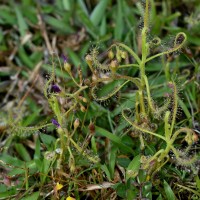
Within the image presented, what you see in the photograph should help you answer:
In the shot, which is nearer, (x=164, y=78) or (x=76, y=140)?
(x=76, y=140)

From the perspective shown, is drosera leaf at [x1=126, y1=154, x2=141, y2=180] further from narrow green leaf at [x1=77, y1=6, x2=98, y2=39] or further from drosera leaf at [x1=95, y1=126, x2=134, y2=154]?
narrow green leaf at [x1=77, y1=6, x2=98, y2=39]

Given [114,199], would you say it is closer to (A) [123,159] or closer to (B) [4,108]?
(A) [123,159]

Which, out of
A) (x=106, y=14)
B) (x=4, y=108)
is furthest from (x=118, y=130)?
(x=106, y=14)

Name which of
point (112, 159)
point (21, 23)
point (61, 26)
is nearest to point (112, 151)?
point (112, 159)

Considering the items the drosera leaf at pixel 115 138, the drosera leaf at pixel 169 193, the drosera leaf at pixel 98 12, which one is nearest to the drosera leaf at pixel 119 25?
the drosera leaf at pixel 98 12

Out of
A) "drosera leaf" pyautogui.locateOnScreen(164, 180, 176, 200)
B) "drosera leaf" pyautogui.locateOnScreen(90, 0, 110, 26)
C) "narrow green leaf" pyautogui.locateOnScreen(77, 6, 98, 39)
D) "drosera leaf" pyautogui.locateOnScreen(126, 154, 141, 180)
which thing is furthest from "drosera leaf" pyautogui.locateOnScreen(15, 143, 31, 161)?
"drosera leaf" pyautogui.locateOnScreen(90, 0, 110, 26)

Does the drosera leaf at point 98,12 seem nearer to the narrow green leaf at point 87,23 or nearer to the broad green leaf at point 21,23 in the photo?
the narrow green leaf at point 87,23
